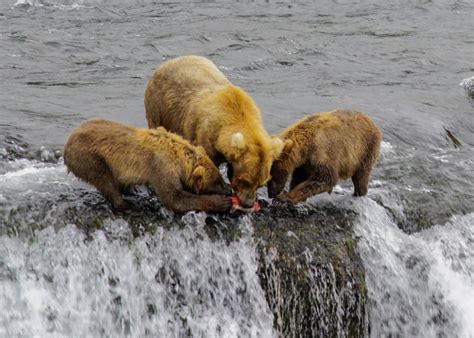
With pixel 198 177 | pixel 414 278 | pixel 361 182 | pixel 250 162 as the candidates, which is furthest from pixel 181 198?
pixel 414 278

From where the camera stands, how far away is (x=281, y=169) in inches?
317

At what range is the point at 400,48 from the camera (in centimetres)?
1714

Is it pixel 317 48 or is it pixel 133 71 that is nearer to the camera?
pixel 133 71

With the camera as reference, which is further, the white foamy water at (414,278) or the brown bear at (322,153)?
the white foamy water at (414,278)

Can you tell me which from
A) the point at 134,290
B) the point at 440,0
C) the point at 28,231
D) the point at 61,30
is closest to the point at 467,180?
the point at 134,290

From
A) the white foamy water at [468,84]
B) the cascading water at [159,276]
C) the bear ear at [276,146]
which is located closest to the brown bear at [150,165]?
the cascading water at [159,276]

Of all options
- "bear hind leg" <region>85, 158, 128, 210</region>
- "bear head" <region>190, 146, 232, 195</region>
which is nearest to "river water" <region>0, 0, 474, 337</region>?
"bear hind leg" <region>85, 158, 128, 210</region>

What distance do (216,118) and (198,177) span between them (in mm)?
900

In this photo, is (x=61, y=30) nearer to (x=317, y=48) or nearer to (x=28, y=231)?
(x=317, y=48)

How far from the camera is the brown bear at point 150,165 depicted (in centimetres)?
764

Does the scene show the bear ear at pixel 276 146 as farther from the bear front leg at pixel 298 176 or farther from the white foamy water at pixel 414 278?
the white foamy water at pixel 414 278

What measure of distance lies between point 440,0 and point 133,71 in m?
10.4

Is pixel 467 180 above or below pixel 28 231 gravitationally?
below

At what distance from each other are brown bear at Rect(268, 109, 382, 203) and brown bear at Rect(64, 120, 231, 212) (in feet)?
2.30
